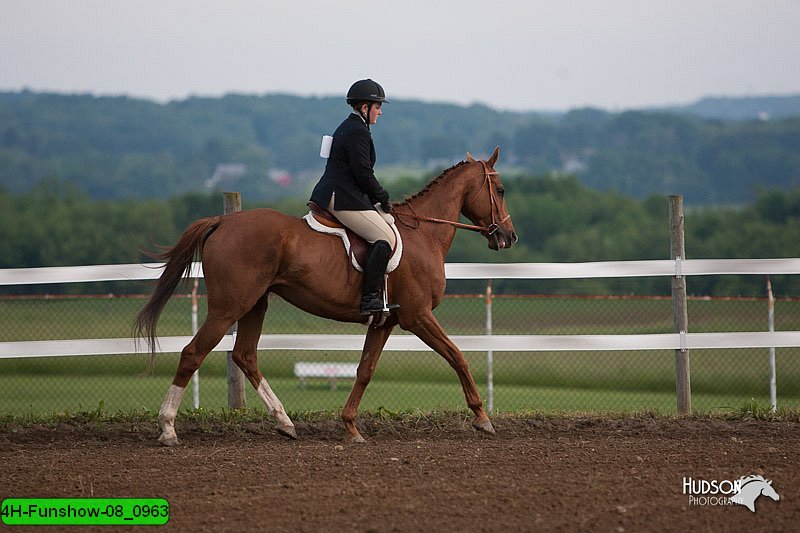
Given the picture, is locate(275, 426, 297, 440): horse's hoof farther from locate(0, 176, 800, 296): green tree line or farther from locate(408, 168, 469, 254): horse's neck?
locate(0, 176, 800, 296): green tree line

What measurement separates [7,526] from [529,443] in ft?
13.0

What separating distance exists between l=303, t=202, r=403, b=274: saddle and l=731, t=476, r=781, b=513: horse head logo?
3164 millimetres

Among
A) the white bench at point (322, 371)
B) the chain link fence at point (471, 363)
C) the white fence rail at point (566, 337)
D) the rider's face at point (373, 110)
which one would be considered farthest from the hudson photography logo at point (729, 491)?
the white bench at point (322, 371)

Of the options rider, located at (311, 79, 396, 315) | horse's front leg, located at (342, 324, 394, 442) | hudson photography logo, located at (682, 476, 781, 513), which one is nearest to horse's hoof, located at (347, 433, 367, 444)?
horse's front leg, located at (342, 324, 394, 442)

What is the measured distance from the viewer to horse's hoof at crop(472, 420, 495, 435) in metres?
8.27

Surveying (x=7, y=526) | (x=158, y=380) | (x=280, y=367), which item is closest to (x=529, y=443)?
(x=7, y=526)

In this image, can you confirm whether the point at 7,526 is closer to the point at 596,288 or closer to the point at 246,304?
the point at 246,304

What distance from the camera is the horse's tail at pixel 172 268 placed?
7777 millimetres

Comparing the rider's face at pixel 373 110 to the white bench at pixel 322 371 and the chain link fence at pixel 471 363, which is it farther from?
the white bench at pixel 322 371

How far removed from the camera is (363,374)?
8172 millimetres

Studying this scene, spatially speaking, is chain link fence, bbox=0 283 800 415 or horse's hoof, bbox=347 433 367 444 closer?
horse's hoof, bbox=347 433 367 444

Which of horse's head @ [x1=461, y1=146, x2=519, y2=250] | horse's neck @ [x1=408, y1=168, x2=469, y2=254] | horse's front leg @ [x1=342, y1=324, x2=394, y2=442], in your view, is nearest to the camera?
horse's front leg @ [x1=342, y1=324, x2=394, y2=442]

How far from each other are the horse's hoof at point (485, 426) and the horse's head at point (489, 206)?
5.00 ft

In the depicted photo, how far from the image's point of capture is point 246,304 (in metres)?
7.60
